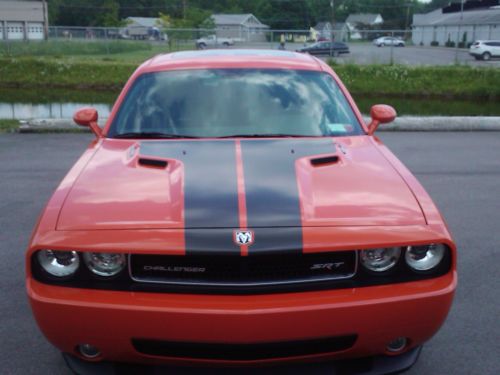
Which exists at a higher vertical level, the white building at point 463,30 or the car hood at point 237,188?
the white building at point 463,30

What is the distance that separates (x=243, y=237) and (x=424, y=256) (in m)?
0.79

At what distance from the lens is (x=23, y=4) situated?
56094 mm

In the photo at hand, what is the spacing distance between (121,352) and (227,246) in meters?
0.61

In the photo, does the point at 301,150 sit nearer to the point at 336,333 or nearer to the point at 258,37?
the point at 336,333

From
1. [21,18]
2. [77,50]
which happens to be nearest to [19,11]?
[21,18]

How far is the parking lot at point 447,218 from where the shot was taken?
306 centimetres

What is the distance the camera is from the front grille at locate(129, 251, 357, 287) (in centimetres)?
231

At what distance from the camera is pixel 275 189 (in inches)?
103

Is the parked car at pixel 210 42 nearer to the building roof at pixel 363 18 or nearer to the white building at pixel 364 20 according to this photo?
the white building at pixel 364 20

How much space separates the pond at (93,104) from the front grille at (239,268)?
41.7 feet

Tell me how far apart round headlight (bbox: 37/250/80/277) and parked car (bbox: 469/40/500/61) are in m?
37.9

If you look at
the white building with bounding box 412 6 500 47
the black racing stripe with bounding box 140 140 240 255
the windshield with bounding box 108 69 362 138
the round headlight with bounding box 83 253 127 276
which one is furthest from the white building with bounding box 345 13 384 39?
the round headlight with bounding box 83 253 127 276

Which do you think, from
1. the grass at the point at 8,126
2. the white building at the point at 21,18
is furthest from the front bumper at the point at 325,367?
the white building at the point at 21,18

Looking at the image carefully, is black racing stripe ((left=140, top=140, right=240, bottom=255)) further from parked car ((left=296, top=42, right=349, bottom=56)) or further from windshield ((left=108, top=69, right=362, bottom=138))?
parked car ((left=296, top=42, right=349, bottom=56))
